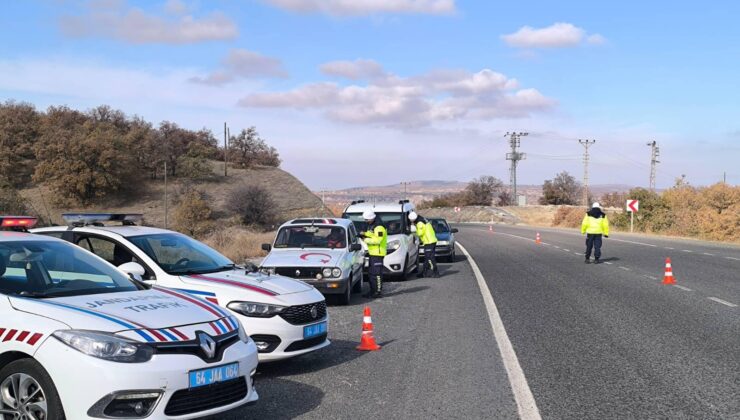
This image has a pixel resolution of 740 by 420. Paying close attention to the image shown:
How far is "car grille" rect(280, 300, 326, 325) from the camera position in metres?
7.38

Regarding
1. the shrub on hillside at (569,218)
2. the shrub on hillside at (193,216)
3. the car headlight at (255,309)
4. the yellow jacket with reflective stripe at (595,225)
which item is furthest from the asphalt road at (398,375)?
the shrub on hillside at (569,218)

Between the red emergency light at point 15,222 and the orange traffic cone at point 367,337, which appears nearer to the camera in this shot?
the red emergency light at point 15,222

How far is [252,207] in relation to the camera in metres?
51.7

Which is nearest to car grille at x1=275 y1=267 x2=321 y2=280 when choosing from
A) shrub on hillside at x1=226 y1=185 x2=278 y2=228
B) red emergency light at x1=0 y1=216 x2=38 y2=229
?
red emergency light at x1=0 y1=216 x2=38 y2=229

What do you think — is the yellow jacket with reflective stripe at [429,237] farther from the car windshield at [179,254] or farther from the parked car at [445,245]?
the car windshield at [179,254]

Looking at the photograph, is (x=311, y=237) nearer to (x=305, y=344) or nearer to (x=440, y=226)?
(x=305, y=344)

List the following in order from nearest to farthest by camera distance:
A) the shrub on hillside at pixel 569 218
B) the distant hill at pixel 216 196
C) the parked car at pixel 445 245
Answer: the parked car at pixel 445 245 < the distant hill at pixel 216 196 < the shrub on hillside at pixel 569 218

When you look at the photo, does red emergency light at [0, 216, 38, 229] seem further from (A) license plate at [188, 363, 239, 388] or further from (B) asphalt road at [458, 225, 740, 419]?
(B) asphalt road at [458, 225, 740, 419]

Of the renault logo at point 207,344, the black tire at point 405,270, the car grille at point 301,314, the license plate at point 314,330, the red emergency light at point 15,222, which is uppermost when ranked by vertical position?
the red emergency light at point 15,222

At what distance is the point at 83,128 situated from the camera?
57.4 metres

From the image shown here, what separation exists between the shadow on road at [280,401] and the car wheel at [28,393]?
1250mm

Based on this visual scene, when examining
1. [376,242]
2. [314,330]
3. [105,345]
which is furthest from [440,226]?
[105,345]

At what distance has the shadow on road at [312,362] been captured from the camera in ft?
24.7

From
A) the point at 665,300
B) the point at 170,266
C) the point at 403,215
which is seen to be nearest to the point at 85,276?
the point at 170,266
